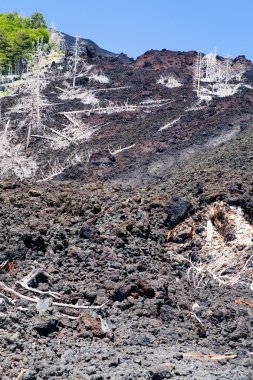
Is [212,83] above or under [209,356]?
above

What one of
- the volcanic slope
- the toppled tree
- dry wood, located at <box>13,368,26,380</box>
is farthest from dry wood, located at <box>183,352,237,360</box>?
the toppled tree

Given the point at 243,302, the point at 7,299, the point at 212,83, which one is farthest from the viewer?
the point at 212,83

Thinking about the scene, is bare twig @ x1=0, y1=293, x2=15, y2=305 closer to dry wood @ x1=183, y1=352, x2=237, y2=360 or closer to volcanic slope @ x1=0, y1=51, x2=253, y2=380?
volcanic slope @ x1=0, y1=51, x2=253, y2=380

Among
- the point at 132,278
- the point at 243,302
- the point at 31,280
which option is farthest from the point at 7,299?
the point at 243,302

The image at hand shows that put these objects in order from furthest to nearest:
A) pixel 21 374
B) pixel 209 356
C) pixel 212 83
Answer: pixel 212 83
pixel 209 356
pixel 21 374

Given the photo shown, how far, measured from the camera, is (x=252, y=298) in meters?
5.57

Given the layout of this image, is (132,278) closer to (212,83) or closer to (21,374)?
(21,374)

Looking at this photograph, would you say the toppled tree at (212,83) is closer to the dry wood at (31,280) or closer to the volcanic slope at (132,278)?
the volcanic slope at (132,278)

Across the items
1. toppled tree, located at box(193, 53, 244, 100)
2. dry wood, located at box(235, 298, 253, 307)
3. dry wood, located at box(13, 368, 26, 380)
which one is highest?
toppled tree, located at box(193, 53, 244, 100)

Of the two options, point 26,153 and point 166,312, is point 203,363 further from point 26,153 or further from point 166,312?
point 26,153

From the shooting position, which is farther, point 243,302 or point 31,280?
point 243,302

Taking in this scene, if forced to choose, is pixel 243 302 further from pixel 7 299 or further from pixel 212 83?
pixel 212 83

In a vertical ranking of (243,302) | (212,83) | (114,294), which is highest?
(212,83)

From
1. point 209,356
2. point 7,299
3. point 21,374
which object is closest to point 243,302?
point 209,356
